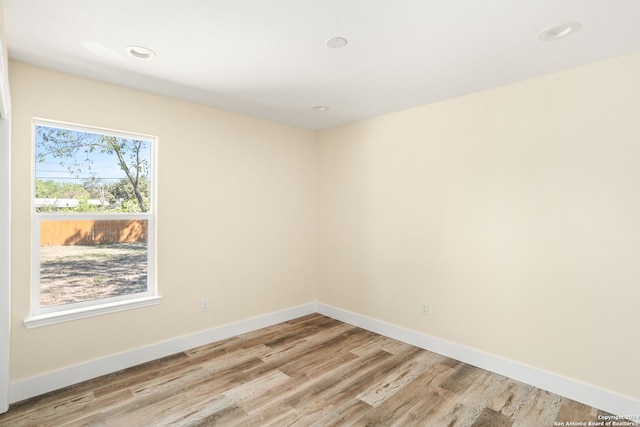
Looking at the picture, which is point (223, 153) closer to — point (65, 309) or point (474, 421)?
point (65, 309)

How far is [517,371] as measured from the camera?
266cm

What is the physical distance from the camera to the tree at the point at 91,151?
255 cm

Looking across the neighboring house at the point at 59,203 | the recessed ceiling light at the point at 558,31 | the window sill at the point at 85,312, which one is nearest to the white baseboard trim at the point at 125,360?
the window sill at the point at 85,312

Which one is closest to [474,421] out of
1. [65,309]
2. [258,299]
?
[258,299]

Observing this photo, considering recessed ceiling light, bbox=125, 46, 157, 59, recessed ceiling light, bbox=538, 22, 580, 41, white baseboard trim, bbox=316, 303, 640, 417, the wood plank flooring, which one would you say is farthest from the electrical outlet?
recessed ceiling light, bbox=125, 46, 157, 59

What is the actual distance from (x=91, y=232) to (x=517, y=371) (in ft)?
12.0

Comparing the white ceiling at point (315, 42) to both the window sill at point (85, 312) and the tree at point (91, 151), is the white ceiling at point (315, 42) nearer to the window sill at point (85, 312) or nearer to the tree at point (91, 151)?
the tree at point (91, 151)

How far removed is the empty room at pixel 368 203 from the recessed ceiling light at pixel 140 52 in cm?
1

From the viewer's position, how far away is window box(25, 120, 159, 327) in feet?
8.24

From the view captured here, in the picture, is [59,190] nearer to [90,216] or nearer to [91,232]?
[90,216]

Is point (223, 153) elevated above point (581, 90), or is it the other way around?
point (581, 90)

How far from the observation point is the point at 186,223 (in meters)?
3.19

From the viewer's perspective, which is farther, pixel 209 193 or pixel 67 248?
pixel 209 193

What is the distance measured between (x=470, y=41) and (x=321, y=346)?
2864mm
